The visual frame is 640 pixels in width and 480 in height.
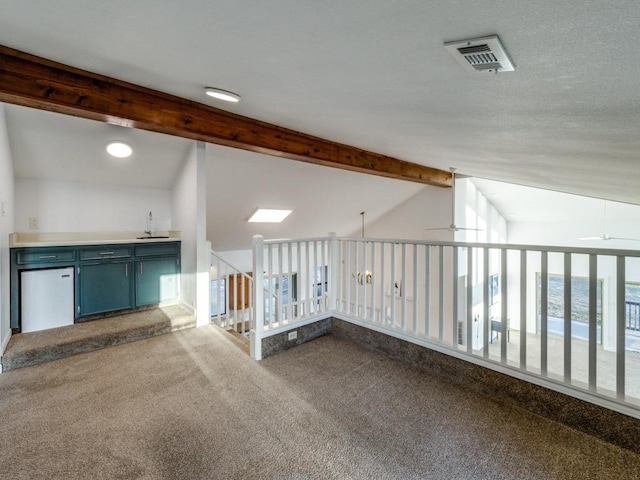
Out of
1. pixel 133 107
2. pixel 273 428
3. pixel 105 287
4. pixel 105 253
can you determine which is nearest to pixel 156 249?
pixel 105 253

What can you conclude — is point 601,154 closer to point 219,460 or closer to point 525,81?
point 525,81

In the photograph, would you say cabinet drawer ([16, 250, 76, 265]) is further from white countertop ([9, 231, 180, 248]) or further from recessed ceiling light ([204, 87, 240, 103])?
recessed ceiling light ([204, 87, 240, 103])

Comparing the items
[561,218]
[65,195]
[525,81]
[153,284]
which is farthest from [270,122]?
[561,218]

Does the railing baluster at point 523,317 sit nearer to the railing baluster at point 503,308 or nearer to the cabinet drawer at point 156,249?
the railing baluster at point 503,308

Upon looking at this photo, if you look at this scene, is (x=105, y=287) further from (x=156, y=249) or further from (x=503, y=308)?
(x=503, y=308)

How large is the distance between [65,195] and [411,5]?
4.64m

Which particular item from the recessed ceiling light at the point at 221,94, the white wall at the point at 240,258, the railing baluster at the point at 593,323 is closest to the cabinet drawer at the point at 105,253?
the recessed ceiling light at the point at 221,94

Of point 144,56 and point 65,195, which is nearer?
point 144,56

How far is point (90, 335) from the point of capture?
323cm

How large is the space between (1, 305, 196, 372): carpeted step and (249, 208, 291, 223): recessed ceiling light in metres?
2.04

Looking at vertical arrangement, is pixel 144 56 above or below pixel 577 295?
above

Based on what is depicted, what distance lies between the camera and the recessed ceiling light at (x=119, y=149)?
349 centimetres

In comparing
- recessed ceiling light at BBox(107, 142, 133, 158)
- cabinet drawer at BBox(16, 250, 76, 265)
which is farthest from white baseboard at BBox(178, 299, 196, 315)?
recessed ceiling light at BBox(107, 142, 133, 158)

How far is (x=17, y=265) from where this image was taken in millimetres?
3213
